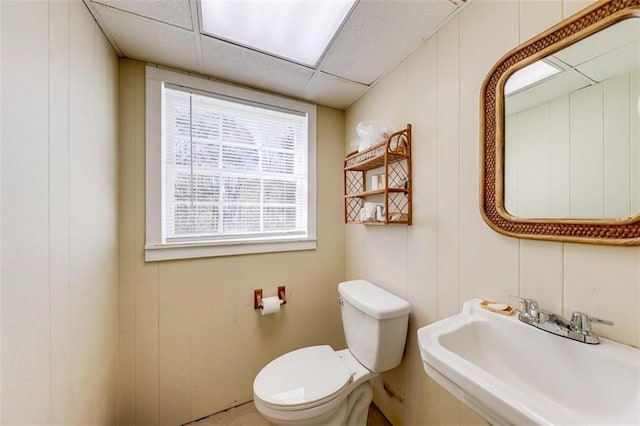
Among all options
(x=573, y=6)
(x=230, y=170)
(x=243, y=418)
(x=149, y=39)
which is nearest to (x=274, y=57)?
(x=149, y=39)

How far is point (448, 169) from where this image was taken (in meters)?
1.05

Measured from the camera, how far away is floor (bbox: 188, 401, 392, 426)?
1.40 meters

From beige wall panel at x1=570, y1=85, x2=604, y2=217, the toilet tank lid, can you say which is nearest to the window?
the toilet tank lid

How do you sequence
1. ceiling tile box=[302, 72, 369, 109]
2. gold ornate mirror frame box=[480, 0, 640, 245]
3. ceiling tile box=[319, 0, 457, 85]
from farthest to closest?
ceiling tile box=[302, 72, 369, 109] → ceiling tile box=[319, 0, 457, 85] → gold ornate mirror frame box=[480, 0, 640, 245]

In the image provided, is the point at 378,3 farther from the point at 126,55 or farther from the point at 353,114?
the point at 126,55

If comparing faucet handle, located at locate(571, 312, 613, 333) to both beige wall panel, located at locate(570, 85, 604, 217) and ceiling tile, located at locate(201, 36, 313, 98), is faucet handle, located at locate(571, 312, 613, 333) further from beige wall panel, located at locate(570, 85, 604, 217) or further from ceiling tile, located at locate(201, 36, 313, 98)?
ceiling tile, located at locate(201, 36, 313, 98)

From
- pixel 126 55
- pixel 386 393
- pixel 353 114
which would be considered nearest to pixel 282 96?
pixel 353 114

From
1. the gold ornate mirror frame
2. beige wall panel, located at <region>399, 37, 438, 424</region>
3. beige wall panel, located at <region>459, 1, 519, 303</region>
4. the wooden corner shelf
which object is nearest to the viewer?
the gold ornate mirror frame

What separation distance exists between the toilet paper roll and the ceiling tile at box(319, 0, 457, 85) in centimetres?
146

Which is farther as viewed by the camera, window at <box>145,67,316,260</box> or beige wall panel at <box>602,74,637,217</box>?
window at <box>145,67,316,260</box>

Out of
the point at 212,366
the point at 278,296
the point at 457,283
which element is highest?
the point at 457,283

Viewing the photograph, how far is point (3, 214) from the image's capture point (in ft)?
1.90

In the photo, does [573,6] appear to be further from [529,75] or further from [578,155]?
[578,155]

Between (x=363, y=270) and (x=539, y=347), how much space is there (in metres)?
1.00
